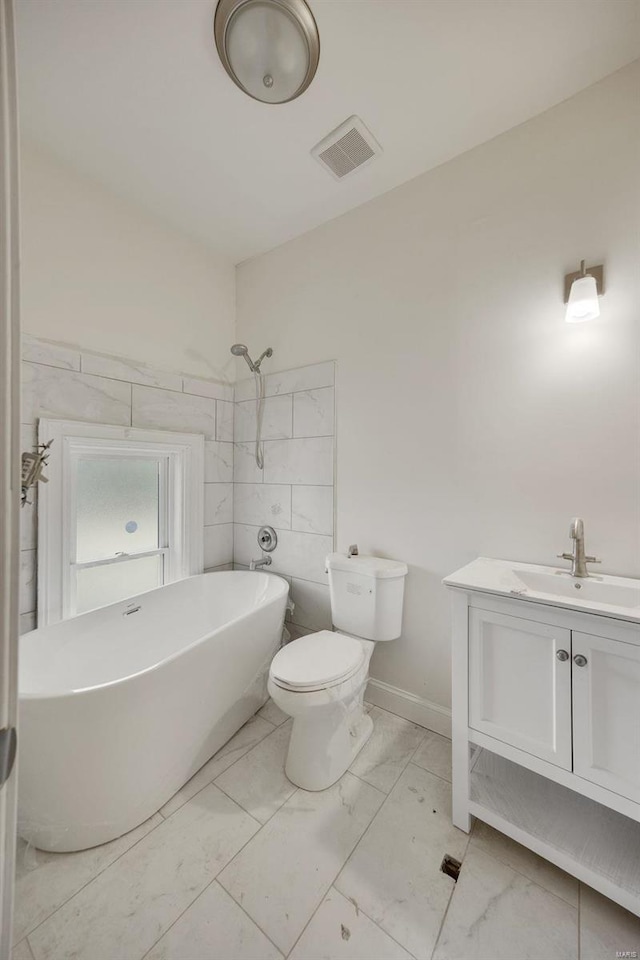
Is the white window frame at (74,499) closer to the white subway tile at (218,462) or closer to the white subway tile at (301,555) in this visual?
the white subway tile at (218,462)

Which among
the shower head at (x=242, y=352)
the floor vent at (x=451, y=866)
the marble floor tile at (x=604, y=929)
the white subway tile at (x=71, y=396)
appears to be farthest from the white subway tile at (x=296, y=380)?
the marble floor tile at (x=604, y=929)

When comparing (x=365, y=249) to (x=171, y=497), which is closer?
(x=365, y=249)

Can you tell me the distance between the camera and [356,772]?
154 centimetres

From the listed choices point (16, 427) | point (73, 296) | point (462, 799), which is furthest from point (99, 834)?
point (73, 296)

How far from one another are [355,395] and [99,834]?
2.04 m

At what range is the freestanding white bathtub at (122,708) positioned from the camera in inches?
43.4

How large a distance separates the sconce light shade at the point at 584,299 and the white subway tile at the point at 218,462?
2.05 meters

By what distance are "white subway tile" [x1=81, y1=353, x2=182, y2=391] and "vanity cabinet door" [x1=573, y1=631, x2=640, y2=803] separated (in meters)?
2.27

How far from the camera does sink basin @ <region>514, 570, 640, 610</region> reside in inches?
46.7

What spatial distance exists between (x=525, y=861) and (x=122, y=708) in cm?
140

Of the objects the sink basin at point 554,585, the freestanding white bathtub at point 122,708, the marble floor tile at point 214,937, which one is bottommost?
the marble floor tile at point 214,937

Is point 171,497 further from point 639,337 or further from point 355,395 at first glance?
point 639,337

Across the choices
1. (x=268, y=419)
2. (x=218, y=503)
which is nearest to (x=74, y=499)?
(x=218, y=503)

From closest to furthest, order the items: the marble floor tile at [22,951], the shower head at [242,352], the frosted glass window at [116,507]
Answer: the marble floor tile at [22,951] → the frosted glass window at [116,507] → the shower head at [242,352]
